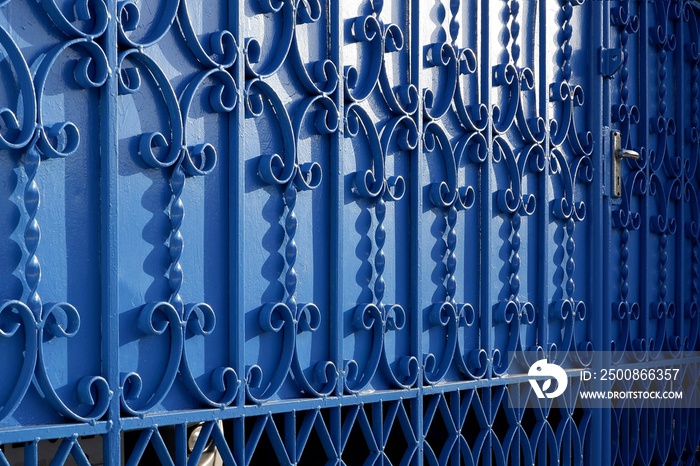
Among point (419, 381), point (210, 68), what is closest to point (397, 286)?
point (419, 381)

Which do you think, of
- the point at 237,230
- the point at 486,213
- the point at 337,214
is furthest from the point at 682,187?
the point at 237,230

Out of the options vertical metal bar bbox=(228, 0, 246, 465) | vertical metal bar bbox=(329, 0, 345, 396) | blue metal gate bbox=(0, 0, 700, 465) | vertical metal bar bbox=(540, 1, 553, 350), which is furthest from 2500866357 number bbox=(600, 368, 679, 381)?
vertical metal bar bbox=(228, 0, 246, 465)

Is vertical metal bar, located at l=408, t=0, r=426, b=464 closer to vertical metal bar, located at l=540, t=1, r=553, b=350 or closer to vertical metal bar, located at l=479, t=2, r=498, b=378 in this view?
vertical metal bar, located at l=479, t=2, r=498, b=378

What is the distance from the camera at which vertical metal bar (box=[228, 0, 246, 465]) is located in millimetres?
2365

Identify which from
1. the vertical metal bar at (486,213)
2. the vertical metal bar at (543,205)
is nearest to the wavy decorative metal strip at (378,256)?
the vertical metal bar at (486,213)

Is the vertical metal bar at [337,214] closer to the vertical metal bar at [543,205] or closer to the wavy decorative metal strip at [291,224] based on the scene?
the wavy decorative metal strip at [291,224]

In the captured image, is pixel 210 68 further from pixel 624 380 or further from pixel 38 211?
pixel 624 380

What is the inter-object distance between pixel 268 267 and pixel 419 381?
0.68 meters

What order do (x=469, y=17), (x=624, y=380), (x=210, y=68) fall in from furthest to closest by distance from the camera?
1. (x=624, y=380)
2. (x=469, y=17)
3. (x=210, y=68)

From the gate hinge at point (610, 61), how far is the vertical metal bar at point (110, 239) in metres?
2.19

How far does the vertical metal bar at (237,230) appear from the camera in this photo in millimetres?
2365

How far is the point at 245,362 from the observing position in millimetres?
2426

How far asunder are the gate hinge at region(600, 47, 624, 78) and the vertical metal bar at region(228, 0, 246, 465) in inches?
70.9

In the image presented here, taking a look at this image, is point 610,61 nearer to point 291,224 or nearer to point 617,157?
point 617,157
